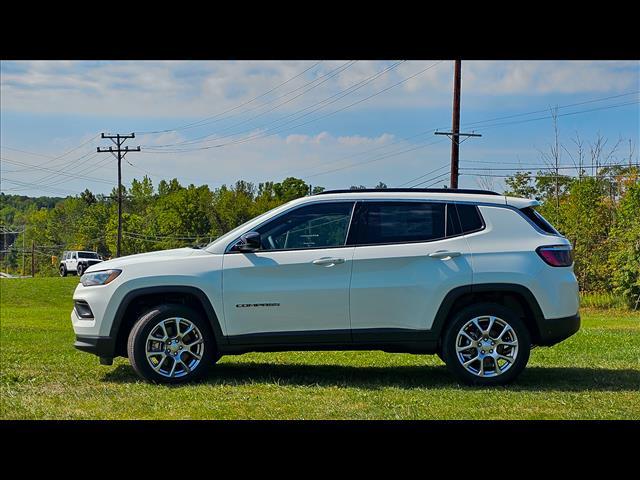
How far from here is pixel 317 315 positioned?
768cm

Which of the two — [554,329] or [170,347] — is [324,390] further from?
[554,329]

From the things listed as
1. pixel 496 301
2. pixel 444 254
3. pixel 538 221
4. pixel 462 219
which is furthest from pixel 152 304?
pixel 538 221

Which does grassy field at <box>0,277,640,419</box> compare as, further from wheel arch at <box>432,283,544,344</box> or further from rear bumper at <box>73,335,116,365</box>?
wheel arch at <box>432,283,544,344</box>

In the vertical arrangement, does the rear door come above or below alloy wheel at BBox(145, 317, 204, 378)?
above

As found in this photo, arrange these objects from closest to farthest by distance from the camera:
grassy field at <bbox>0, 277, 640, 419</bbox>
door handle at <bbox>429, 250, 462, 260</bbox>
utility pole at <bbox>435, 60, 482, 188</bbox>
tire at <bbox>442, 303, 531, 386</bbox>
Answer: grassy field at <bbox>0, 277, 640, 419</bbox>, tire at <bbox>442, 303, 531, 386</bbox>, door handle at <bbox>429, 250, 462, 260</bbox>, utility pole at <bbox>435, 60, 482, 188</bbox>

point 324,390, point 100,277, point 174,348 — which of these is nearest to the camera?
point 324,390

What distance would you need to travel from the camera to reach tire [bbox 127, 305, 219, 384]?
7695 millimetres

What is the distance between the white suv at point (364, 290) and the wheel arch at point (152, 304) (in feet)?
0.04

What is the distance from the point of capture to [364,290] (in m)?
7.66

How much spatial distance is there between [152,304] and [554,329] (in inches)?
153

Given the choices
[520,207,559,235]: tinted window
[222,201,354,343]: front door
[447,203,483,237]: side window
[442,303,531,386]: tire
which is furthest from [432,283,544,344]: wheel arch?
[222,201,354,343]: front door

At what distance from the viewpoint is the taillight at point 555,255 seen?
7730mm
